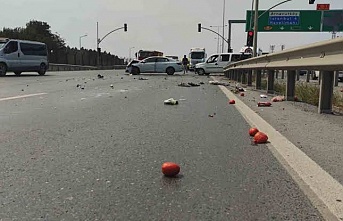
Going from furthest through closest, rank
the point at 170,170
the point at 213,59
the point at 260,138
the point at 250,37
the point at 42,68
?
Result: 1. the point at 213,59
2. the point at 250,37
3. the point at 42,68
4. the point at 260,138
5. the point at 170,170

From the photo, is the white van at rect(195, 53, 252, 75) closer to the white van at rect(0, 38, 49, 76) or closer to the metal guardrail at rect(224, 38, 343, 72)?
the white van at rect(0, 38, 49, 76)

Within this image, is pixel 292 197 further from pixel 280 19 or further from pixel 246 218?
pixel 280 19

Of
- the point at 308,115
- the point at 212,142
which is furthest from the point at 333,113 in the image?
the point at 212,142

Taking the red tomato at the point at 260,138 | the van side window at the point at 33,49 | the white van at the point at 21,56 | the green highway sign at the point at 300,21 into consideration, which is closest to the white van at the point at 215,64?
the green highway sign at the point at 300,21

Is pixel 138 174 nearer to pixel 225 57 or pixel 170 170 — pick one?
pixel 170 170

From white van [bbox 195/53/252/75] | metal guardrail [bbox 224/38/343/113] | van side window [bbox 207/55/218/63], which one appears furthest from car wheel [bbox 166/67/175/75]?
metal guardrail [bbox 224/38/343/113]

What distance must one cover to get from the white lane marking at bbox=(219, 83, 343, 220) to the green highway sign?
143 feet

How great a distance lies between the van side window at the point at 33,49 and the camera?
26641 mm

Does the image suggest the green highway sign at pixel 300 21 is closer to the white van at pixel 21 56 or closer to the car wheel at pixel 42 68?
the car wheel at pixel 42 68

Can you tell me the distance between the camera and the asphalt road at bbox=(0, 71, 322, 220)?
114 inches

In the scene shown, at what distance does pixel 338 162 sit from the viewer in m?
4.27

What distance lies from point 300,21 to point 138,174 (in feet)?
158

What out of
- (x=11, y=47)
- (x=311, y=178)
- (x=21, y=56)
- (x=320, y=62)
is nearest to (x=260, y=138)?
(x=311, y=178)

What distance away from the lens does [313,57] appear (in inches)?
298
